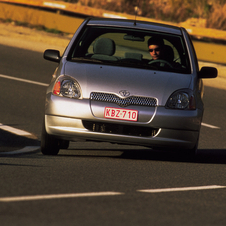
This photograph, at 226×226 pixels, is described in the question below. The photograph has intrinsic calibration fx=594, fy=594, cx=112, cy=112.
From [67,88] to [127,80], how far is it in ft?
2.42

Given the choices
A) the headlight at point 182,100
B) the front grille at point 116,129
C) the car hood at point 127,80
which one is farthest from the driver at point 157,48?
the front grille at point 116,129

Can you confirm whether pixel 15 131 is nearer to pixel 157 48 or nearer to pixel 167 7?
pixel 157 48

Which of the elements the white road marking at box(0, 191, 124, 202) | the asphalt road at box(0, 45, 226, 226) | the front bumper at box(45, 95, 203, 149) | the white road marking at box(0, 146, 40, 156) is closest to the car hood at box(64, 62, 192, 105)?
the front bumper at box(45, 95, 203, 149)

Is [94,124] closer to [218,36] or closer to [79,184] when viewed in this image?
[79,184]

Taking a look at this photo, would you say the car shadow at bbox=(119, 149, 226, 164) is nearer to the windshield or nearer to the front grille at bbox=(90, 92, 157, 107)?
the front grille at bbox=(90, 92, 157, 107)

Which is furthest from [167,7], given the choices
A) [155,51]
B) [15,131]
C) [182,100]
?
[182,100]

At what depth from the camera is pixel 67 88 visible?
7.23 meters

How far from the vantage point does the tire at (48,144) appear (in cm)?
749

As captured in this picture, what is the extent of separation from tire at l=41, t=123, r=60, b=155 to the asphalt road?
15 centimetres

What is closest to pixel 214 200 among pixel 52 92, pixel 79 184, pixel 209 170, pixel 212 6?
pixel 79 184

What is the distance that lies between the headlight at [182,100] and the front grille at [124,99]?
0.73 feet

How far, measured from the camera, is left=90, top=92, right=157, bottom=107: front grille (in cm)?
705

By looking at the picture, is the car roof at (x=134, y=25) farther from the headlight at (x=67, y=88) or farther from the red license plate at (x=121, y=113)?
the red license plate at (x=121, y=113)

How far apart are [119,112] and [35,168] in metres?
1.21
